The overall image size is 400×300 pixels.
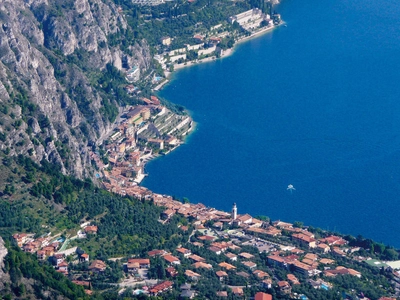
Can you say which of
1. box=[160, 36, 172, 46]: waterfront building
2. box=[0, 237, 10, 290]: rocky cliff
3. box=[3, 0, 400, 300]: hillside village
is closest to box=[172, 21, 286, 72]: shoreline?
Answer: box=[160, 36, 172, 46]: waterfront building

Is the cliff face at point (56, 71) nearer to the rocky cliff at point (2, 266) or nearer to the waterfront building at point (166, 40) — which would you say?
the waterfront building at point (166, 40)

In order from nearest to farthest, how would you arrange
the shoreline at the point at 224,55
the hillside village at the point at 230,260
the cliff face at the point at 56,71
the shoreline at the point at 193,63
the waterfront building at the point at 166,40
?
the hillside village at the point at 230,260, the cliff face at the point at 56,71, the shoreline at the point at 193,63, the shoreline at the point at 224,55, the waterfront building at the point at 166,40

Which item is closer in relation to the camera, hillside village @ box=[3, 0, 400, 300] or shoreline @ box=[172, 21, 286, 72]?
hillside village @ box=[3, 0, 400, 300]

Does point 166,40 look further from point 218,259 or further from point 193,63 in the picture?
point 218,259

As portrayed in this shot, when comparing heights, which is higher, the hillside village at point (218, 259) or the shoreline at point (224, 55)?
the hillside village at point (218, 259)

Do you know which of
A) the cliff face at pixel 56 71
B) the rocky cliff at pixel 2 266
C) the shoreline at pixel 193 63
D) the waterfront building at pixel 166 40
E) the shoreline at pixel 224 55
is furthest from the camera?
the waterfront building at pixel 166 40

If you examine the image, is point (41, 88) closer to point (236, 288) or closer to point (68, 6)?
point (68, 6)

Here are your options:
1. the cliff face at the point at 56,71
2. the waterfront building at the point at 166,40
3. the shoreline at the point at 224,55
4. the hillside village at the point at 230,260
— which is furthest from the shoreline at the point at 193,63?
the hillside village at the point at 230,260

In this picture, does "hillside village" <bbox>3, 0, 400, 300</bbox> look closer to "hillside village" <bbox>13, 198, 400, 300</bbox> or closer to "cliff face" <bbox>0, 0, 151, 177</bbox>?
"hillside village" <bbox>13, 198, 400, 300</bbox>
